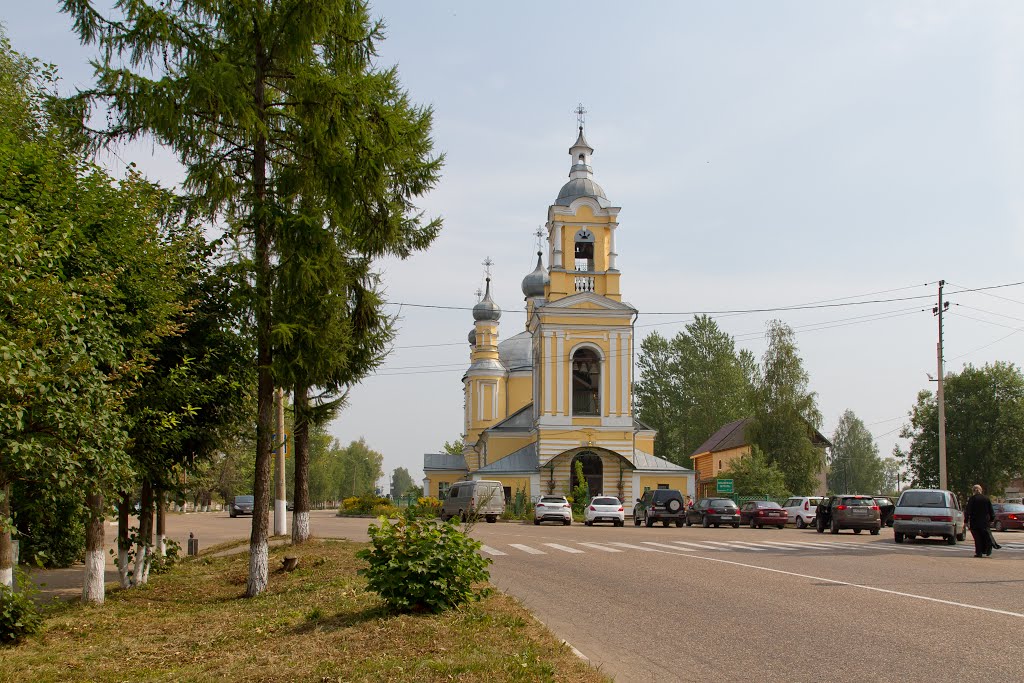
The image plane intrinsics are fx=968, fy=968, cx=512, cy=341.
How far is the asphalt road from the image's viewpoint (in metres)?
8.05

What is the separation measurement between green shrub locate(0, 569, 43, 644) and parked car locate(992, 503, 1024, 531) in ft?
134

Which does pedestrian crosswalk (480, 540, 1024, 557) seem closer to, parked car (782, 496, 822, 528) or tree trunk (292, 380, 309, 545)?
tree trunk (292, 380, 309, 545)

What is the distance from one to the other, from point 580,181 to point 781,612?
161 ft

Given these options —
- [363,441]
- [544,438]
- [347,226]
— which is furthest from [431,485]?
[363,441]

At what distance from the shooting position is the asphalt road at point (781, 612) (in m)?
8.05

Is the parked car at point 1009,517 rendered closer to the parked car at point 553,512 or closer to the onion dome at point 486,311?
the parked car at point 553,512

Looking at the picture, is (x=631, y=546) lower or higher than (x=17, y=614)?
lower

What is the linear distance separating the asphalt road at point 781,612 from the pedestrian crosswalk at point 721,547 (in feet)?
4.28

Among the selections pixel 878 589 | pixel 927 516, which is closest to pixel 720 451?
pixel 927 516

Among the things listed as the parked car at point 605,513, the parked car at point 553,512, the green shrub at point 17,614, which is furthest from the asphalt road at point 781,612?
the parked car at point 553,512

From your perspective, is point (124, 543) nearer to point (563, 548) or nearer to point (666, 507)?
point (563, 548)

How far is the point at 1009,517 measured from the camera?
42094 mm

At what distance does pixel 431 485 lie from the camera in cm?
7838

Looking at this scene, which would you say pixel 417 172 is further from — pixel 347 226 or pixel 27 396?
pixel 27 396
